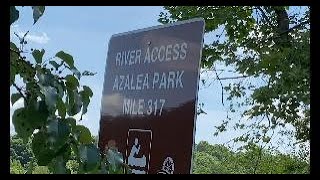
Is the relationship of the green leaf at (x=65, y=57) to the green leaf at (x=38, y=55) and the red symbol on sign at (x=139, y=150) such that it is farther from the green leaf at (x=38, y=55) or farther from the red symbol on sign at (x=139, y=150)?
the red symbol on sign at (x=139, y=150)

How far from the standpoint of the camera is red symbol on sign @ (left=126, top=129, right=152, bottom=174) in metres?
1.12

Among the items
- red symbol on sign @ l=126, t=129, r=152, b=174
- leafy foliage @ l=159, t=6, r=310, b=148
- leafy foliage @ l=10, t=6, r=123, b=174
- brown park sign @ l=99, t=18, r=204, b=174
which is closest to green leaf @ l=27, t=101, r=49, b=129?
leafy foliage @ l=10, t=6, r=123, b=174

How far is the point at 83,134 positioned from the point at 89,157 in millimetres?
72

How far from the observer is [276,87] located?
4.47m

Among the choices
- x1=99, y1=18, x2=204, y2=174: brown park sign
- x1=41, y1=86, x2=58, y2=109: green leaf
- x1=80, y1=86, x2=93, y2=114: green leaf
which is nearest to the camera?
x1=41, y1=86, x2=58, y2=109: green leaf

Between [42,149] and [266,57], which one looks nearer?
[42,149]

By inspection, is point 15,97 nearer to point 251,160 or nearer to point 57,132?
point 57,132

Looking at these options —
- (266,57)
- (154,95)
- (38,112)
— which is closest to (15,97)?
(38,112)

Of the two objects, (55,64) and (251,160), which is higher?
(55,64)

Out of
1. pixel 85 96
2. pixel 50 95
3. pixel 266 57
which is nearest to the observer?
pixel 50 95

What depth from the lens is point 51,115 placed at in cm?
68

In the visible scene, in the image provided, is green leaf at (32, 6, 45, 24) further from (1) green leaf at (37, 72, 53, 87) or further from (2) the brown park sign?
(2) the brown park sign

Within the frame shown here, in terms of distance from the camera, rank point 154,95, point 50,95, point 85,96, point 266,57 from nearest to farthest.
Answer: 1. point 50,95
2. point 85,96
3. point 154,95
4. point 266,57

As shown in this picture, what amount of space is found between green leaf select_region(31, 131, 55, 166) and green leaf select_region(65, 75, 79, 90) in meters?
0.08
